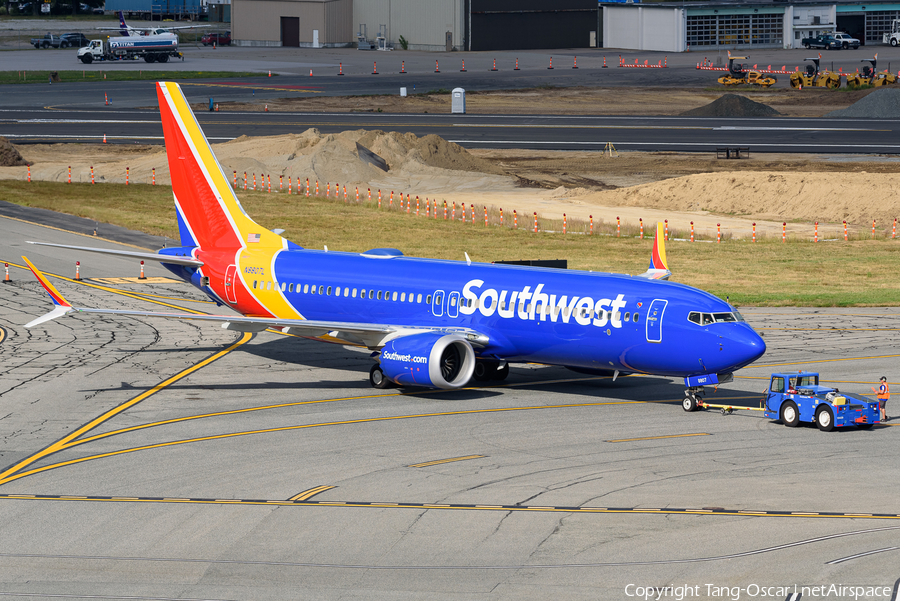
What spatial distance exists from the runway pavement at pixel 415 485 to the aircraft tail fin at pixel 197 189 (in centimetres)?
521

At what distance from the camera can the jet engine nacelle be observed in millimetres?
38750

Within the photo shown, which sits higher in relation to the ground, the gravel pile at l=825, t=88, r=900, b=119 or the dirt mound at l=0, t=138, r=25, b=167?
the gravel pile at l=825, t=88, r=900, b=119

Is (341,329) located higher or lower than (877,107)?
lower

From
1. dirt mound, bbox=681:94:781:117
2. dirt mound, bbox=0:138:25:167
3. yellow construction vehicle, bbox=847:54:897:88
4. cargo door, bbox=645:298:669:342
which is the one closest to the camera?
cargo door, bbox=645:298:669:342

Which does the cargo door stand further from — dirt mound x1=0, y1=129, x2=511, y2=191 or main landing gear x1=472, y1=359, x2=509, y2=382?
dirt mound x1=0, y1=129, x2=511, y2=191

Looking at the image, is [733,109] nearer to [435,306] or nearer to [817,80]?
A: [817,80]

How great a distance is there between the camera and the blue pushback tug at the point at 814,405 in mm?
35281

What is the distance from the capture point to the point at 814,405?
3566 centimetres

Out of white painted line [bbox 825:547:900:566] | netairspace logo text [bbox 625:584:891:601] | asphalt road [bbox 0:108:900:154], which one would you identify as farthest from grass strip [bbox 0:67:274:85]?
netairspace logo text [bbox 625:584:891:601]

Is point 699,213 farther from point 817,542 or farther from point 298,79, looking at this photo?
point 298,79

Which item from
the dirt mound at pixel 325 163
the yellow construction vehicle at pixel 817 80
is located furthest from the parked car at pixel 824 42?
the dirt mound at pixel 325 163

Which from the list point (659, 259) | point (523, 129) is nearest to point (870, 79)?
point (523, 129)

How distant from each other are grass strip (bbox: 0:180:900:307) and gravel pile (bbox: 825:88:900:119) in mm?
60950

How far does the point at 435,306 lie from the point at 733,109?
102463 mm
